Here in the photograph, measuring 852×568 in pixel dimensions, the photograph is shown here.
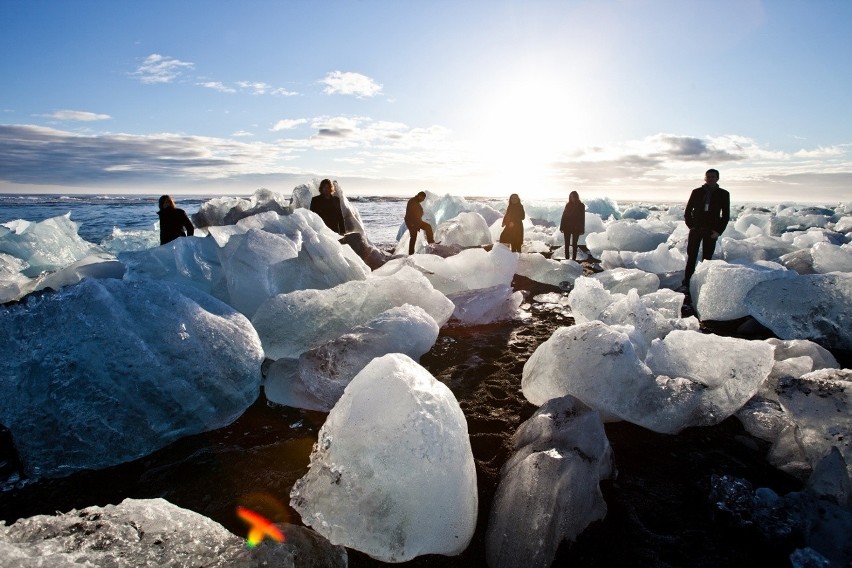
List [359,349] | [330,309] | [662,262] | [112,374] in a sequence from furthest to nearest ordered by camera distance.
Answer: [662,262], [330,309], [359,349], [112,374]

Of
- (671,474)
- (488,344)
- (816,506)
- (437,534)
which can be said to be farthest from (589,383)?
(488,344)

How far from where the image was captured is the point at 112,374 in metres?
2.23

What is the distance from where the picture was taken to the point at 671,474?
201cm

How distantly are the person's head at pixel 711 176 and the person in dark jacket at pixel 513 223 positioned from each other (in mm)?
2972

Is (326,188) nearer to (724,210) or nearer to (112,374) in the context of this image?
(112,374)

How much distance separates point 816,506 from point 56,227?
1041 cm

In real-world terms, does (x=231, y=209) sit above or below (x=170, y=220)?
above

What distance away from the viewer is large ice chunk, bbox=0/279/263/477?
210 cm

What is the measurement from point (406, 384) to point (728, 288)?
3768mm

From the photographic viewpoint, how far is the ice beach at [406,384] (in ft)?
5.32

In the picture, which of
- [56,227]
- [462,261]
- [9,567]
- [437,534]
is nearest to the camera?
[9,567]

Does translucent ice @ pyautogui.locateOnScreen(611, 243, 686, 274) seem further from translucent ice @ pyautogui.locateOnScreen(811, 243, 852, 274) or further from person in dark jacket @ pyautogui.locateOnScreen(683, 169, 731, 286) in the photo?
translucent ice @ pyautogui.locateOnScreen(811, 243, 852, 274)

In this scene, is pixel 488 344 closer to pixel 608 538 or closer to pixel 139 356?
pixel 608 538

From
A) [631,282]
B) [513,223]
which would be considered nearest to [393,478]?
[631,282]
